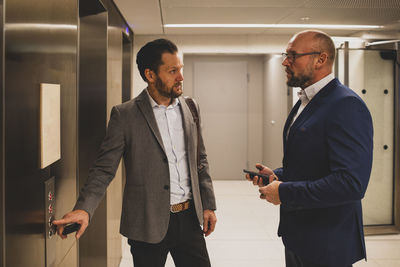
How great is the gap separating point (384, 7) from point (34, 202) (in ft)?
13.2

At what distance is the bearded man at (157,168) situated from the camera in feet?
5.76

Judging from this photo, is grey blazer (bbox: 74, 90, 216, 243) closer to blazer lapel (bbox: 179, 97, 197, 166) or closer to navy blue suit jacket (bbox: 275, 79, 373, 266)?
blazer lapel (bbox: 179, 97, 197, 166)

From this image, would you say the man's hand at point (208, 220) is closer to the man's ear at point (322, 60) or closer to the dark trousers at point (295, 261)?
the dark trousers at point (295, 261)

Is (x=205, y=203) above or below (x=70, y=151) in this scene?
below

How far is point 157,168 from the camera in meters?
1.77

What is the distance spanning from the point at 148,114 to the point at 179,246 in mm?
683

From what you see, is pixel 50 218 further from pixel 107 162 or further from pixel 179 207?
pixel 179 207

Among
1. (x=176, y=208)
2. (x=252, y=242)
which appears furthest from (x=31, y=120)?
(x=252, y=242)

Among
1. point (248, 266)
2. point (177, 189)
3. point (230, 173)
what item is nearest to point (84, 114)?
point (177, 189)

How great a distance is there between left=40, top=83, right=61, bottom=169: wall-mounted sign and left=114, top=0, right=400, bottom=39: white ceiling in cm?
213

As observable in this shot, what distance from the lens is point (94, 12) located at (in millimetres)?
2740

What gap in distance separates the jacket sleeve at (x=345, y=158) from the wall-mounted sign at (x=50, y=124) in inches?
41.1

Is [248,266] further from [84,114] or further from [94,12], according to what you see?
[94,12]

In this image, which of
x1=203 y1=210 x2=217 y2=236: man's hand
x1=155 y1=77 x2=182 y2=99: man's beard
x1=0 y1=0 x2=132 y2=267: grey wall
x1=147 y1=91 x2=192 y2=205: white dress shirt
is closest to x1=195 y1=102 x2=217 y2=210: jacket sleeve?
x1=203 y1=210 x2=217 y2=236: man's hand
